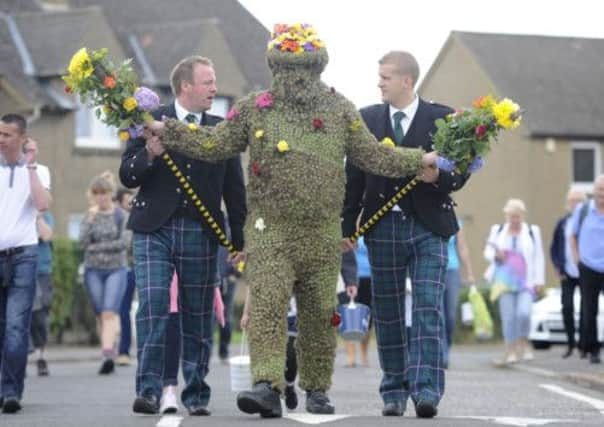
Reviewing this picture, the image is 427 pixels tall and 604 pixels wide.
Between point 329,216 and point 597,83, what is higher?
point 597,83

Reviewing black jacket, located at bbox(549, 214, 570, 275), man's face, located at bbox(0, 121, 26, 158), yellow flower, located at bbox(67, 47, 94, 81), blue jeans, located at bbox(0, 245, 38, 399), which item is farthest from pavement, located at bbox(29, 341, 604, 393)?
yellow flower, located at bbox(67, 47, 94, 81)

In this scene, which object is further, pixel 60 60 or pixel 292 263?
pixel 60 60

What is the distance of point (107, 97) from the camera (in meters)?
10.8

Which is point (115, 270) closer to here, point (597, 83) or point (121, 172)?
point (121, 172)

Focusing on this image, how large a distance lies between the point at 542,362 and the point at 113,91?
11.4 metres

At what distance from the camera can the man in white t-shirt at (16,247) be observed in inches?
475

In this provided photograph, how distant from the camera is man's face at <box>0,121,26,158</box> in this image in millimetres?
12211

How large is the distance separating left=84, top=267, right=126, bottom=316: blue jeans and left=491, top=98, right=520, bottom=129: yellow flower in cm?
888

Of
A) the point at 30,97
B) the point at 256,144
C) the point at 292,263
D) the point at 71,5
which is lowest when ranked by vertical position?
the point at 292,263

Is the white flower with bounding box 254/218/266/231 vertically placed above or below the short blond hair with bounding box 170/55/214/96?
below

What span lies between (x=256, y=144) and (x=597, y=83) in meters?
49.4

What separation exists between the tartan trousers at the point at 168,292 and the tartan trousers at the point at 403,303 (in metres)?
1.04

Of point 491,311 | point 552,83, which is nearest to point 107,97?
point 491,311

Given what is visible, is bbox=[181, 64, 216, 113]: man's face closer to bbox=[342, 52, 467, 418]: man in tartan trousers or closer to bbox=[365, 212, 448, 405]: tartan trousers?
bbox=[342, 52, 467, 418]: man in tartan trousers
